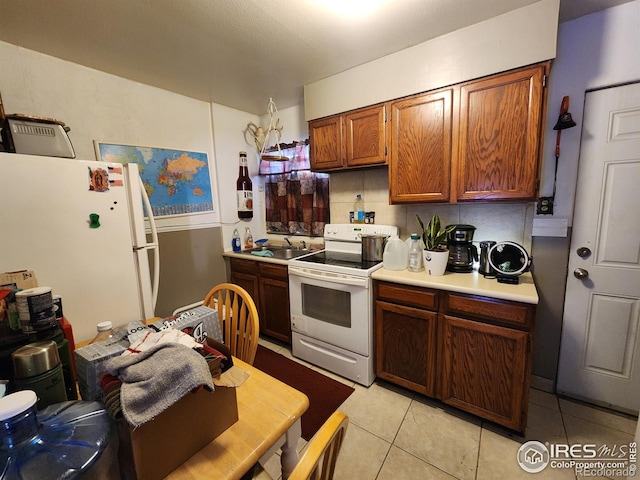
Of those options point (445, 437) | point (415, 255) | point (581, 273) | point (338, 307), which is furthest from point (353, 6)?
point (445, 437)

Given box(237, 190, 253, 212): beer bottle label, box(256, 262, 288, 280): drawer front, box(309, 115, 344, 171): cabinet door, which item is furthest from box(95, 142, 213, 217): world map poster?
box(309, 115, 344, 171): cabinet door

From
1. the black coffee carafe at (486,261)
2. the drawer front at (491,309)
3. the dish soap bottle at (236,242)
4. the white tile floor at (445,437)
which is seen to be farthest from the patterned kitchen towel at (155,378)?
the dish soap bottle at (236,242)

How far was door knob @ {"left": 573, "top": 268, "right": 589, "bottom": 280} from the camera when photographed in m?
1.75

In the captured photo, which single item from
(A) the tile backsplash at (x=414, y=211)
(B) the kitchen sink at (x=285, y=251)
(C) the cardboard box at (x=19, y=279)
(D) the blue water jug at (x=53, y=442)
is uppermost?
(A) the tile backsplash at (x=414, y=211)

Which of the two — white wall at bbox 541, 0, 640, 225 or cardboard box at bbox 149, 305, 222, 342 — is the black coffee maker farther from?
cardboard box at bbox 149, 305, 222, 342

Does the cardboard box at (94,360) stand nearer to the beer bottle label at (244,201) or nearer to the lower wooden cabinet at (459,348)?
Result: the lower wooden cabinet at (459,348)

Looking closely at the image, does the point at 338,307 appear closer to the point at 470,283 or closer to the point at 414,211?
the point at 470,283

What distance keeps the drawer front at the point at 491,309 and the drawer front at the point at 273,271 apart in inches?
53.8

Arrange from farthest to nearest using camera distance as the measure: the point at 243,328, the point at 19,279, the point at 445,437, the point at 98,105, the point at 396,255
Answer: the point at 98,105 < the point at 396,255 < the point at 445,437 < the point at 243,328 < the point at 19,279

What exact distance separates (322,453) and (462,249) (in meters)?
1.67

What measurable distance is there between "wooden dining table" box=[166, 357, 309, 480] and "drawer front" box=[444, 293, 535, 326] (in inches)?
45.5

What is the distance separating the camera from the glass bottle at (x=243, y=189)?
3.08 meters

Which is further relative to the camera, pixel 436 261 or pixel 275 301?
pixel 275 301

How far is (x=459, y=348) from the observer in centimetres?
165
